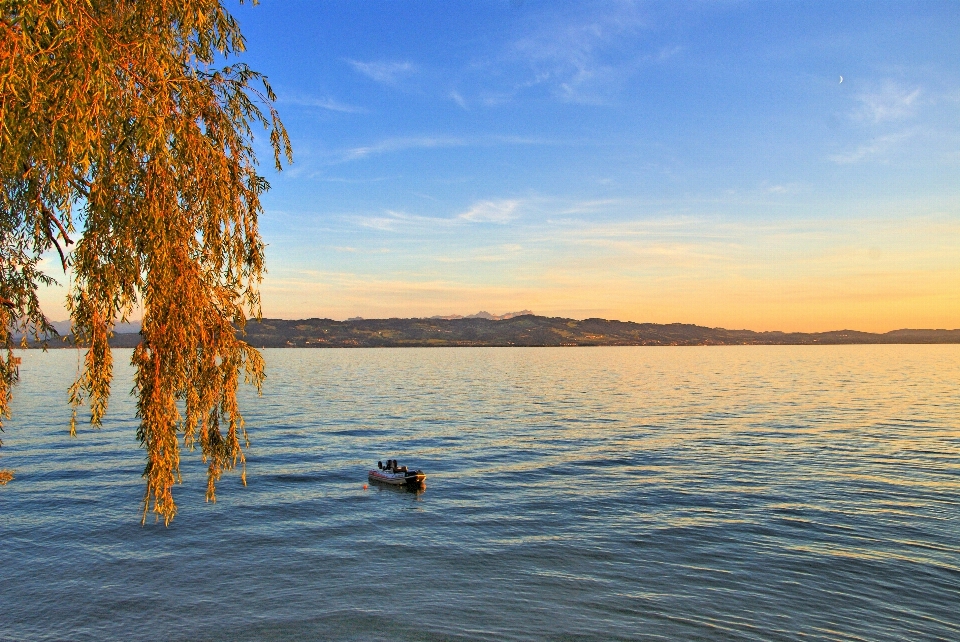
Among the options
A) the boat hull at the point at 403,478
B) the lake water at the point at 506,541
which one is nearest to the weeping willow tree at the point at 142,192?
the lake water at the point at 506,541

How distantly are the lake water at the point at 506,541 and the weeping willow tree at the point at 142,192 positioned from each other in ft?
41.4

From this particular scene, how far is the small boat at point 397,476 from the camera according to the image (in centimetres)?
4159

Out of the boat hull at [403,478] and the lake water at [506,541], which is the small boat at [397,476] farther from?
the lake water at [506,541]

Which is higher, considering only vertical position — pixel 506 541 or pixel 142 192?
pixel 142 192

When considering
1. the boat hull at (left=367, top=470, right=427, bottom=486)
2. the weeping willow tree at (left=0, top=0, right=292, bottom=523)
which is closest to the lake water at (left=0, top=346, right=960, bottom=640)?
the boat hull at (left=367, top=470, right=427, bottom=486)

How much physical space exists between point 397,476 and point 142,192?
31783 mm

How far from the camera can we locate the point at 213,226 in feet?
48.6

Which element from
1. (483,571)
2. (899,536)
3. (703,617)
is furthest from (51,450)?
(899,536)

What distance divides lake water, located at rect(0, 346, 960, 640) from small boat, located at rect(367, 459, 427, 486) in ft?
2.85

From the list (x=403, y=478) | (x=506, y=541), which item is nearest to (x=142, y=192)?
(x=506, y=541)

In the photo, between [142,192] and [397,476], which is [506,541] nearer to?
[397,476]

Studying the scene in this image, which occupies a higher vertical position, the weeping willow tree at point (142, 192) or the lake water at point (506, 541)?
the weeping willow tree at point (142, 192)

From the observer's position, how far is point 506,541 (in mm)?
31484

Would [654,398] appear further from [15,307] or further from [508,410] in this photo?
[15,307]
